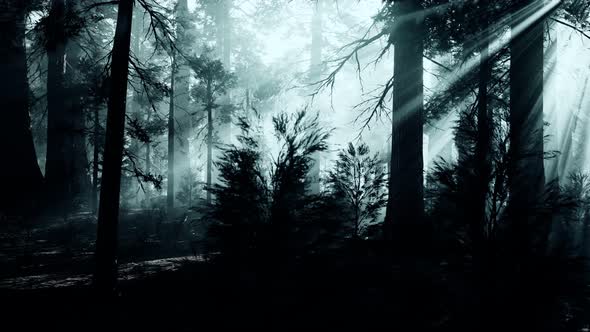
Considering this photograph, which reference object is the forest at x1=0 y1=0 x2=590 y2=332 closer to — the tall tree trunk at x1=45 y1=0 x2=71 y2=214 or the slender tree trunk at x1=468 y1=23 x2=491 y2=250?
the slender tree trunk at x1=468 y1=23 x2=491 y2=250

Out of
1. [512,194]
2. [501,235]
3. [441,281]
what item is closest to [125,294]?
[441,281]

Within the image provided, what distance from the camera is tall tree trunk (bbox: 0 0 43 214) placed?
13.3 meters

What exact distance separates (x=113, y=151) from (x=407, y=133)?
6.07 m

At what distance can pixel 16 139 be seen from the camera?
44.7 ft

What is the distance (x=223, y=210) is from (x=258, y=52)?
28398 mm

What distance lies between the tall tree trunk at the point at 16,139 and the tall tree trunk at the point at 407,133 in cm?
1300

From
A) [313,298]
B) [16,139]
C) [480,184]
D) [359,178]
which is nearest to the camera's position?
[313,298]

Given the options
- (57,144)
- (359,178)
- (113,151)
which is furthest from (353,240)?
(57,144)

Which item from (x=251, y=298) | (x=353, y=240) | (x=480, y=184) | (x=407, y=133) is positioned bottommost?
(x=251, y=298)

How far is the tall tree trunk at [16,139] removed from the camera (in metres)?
13.3

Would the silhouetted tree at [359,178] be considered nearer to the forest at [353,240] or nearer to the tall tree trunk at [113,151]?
the forest at [353,240]

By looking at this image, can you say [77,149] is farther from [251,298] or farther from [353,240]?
[251,298]

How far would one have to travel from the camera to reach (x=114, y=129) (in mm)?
5973

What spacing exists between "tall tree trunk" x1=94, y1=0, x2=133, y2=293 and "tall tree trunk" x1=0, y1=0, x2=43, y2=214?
9.92 m
